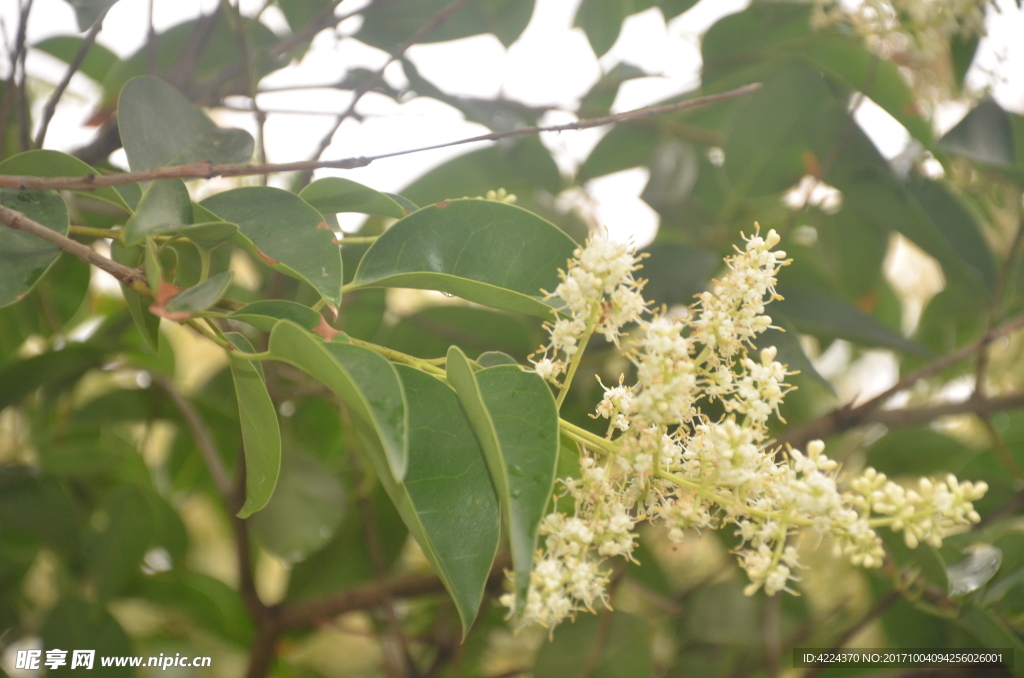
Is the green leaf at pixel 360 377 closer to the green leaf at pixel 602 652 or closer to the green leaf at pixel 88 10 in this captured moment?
the green leaf at pixel 88 10

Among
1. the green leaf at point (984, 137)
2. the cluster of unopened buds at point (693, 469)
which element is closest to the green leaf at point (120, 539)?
the cluster of unopened buds at point (693, 469)

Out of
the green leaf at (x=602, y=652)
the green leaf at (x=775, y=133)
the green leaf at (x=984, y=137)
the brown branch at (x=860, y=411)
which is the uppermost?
the green leaf at (x=984, y=137)

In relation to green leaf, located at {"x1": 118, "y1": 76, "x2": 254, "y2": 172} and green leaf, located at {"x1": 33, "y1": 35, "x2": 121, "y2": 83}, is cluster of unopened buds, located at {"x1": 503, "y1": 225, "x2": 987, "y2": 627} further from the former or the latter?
green leaf, located at {"x1": 33, "y1": 35, "x2": 121, "y2": 83}

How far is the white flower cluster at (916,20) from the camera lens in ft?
2.51

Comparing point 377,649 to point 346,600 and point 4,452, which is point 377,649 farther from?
point 4,452

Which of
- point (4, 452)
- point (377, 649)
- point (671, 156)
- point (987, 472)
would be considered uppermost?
point (671, 156)

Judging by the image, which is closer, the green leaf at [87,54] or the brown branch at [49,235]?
the brown branch at [49,235]

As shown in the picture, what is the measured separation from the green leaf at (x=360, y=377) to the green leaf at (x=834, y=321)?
1.86 feet

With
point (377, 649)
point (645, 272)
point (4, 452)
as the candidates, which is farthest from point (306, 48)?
point (377, 649)

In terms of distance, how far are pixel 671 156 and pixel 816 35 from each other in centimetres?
23

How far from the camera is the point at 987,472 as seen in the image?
2.80 ft

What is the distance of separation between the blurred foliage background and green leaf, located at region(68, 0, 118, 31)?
0.16 meters

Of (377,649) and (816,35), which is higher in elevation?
(816,35)

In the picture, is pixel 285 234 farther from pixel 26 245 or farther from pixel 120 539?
pixel 120 539
